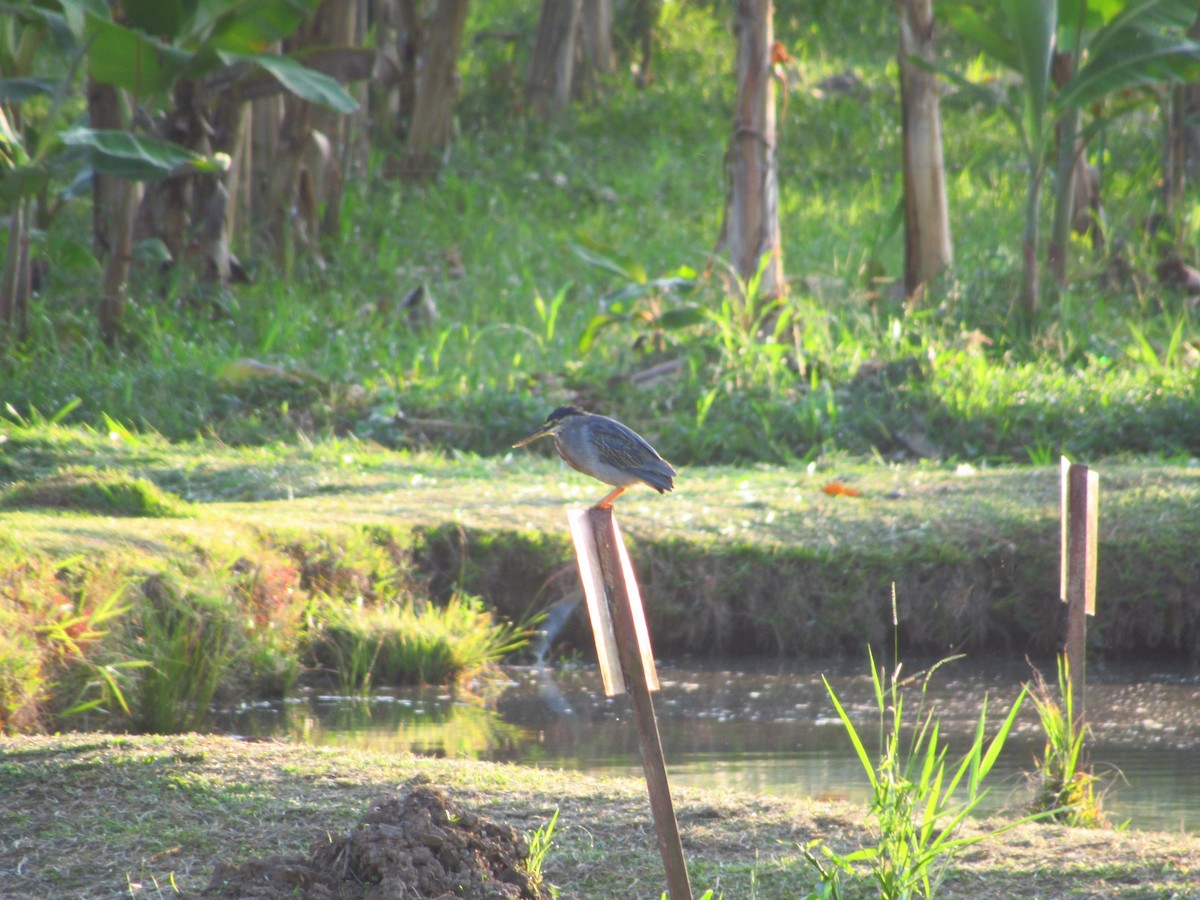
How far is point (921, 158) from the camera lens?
9227 mm

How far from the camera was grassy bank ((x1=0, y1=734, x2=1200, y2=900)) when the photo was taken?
2.74m

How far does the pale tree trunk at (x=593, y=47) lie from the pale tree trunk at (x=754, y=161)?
29.9 feet

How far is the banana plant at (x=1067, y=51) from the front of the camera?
26.5 feet

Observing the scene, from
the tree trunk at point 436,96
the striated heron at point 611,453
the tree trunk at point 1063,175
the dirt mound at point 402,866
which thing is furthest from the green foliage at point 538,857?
the tree trunk at point 436,96

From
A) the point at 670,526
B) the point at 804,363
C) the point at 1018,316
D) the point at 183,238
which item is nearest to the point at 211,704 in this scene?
the point at 670,526

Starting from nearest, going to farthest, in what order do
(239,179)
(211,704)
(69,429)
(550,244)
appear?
(211,704) → (69,429) → (239,179) → (550,244)

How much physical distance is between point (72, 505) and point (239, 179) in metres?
5.39

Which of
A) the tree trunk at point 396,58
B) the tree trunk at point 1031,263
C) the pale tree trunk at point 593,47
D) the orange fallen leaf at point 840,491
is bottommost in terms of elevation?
the orange fallen leaf at point 840,491

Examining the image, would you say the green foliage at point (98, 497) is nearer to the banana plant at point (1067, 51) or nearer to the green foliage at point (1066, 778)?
the green foliage at point (1066, 778)

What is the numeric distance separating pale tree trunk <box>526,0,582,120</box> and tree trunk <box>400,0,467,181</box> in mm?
2230

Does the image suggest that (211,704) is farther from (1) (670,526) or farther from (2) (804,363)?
(2) (804,363)

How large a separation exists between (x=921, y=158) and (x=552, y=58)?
26.3ft

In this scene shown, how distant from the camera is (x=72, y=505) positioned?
5.56 metres

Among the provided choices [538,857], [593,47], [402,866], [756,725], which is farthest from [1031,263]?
[593,47]
